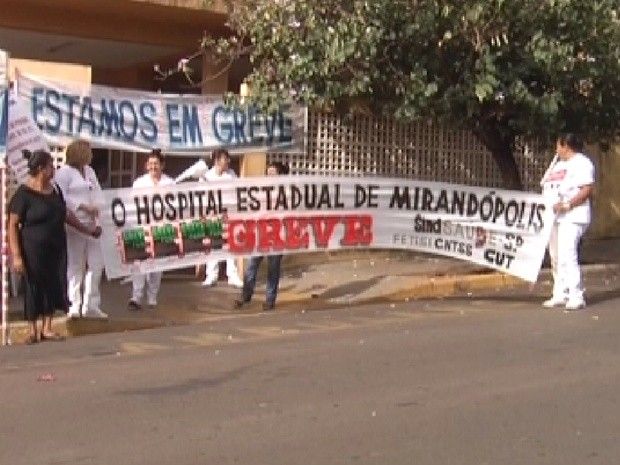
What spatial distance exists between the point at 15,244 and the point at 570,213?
215 inches

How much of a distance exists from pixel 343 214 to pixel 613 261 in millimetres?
5535

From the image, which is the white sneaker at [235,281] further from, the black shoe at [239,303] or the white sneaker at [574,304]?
the white sneaker at [574,304]

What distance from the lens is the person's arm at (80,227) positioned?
11491mm

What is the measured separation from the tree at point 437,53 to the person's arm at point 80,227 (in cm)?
336

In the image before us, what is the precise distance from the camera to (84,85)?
1309 cm

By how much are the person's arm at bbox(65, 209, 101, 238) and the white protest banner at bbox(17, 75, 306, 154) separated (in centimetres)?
145

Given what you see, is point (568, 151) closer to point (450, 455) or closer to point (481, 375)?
point (481, 375)

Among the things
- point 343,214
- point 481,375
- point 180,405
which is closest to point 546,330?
point 481,375

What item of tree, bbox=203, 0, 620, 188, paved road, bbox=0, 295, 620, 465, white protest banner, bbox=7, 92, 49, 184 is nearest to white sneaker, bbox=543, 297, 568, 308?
paved road, bbox=0, 295, 620, 465

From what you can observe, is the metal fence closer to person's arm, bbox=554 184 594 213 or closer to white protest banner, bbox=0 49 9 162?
person's arm, bbox=554 184 594 213

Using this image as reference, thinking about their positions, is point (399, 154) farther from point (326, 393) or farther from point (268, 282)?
point (326, 393)

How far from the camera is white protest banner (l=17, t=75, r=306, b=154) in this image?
12.7m

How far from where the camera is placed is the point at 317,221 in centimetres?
1345

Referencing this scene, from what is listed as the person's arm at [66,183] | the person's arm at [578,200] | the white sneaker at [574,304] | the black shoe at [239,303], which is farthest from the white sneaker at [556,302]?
the person's arm at [66,183]
